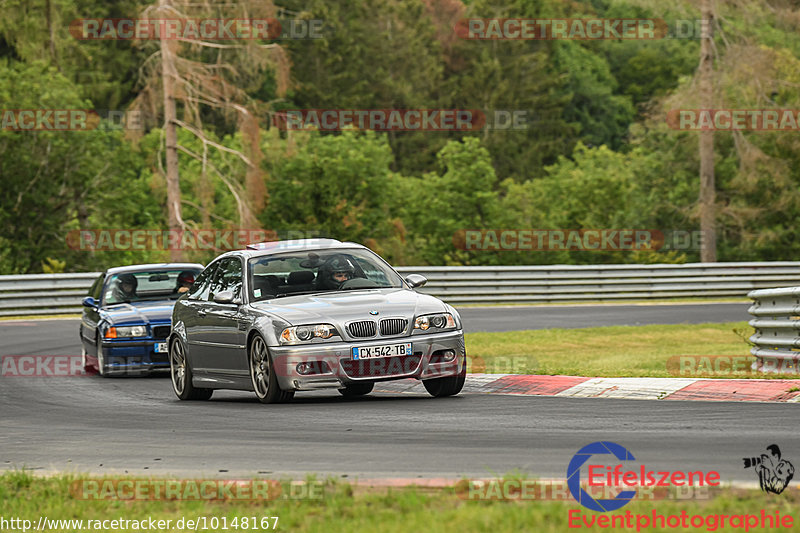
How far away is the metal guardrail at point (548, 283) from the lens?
30469 mm

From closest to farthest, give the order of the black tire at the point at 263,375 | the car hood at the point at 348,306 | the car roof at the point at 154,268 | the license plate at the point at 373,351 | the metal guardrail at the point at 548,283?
1. the license plate at the point at 373,351
2. the car hood at the point at 348,306
3. the black tire at the point at 263,375
4. the car roof at the point at 154,268
5. the metal guardrail at the point at 548,283

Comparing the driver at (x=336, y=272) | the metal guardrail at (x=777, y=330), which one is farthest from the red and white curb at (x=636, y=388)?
the metal guardrail at (x=777, y=330)

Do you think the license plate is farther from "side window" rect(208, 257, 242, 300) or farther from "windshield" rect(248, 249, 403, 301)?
"side window" rect(208, 257, 242, 300)

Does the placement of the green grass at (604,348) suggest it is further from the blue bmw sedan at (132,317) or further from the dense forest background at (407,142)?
the dense forest background at (407,142)

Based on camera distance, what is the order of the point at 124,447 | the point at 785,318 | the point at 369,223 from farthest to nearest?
1. the point at 369,223
2. the point at 785,318
3. the point at 124,447

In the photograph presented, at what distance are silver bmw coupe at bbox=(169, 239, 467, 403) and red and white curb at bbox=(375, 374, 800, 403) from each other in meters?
0.90

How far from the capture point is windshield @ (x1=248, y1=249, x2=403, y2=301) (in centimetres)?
1313

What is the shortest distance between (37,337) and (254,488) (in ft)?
58.2

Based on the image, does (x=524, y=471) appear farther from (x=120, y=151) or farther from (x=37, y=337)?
(x=120, y=151)

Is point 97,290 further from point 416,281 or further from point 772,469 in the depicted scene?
point 772,469

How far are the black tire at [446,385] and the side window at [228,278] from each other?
208 cm

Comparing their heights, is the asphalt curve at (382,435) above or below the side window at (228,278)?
below

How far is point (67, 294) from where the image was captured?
100ft

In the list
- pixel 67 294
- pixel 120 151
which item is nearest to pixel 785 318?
pixel 67 294
